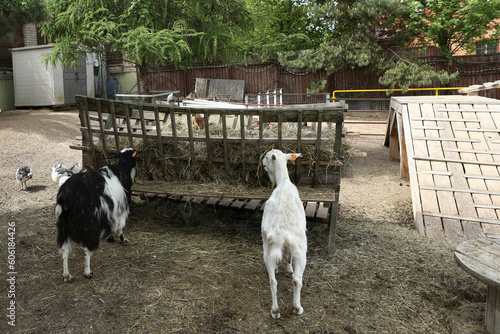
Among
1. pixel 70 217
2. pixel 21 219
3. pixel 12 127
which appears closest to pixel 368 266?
pixel 70 217

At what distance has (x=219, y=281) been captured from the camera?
4.08 meters

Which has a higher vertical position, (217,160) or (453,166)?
(217,160)

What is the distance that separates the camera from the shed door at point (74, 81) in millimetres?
17203

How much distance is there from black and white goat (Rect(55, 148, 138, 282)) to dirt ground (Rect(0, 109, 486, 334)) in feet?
1.21

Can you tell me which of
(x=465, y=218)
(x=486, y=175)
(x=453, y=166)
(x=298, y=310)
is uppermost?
(x=453, y=166)

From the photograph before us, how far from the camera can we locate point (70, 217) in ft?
12.8

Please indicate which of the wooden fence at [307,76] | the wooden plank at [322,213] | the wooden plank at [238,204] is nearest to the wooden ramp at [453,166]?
the wooden plank at [322,213]

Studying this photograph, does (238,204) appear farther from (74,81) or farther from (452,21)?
(452,21)

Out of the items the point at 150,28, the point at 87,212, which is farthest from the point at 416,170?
the point at 150,28

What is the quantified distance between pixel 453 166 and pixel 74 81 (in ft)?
54.0

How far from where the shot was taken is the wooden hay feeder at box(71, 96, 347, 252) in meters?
4.73

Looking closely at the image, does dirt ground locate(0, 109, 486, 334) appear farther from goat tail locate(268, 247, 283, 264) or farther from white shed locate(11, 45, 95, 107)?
white shed locate(11, 45, 95, 107)

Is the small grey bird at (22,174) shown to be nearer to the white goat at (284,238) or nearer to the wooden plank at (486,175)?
the white goat at (284,238)

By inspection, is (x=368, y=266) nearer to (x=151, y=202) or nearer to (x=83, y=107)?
(x=151, y=202)
